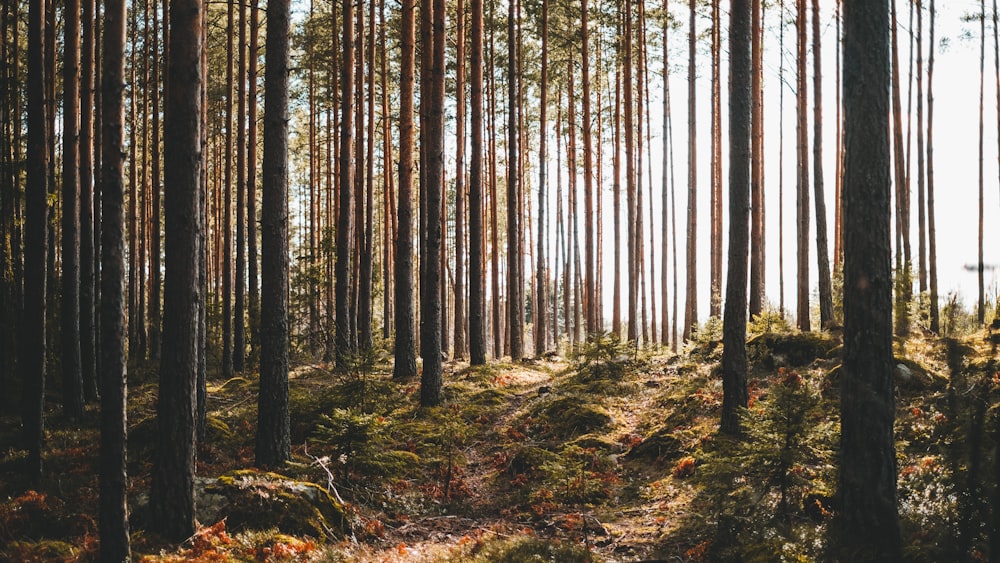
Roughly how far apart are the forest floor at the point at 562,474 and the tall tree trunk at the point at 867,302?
35 centimetres

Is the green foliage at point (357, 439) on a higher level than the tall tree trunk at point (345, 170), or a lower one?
lower

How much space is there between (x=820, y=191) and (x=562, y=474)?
9734mm

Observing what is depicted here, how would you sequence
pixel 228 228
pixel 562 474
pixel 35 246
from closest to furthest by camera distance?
pixel 562 474, pixel 35 246, pixel 228 228

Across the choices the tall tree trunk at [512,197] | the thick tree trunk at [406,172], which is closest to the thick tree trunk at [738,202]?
the thick tree trunk at [406,172]

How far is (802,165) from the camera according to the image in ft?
49.9

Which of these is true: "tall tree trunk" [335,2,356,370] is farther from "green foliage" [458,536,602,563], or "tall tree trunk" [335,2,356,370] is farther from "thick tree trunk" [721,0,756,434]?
"green foliage" [458,536,602,563]

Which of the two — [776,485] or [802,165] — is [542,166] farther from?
[776,485]

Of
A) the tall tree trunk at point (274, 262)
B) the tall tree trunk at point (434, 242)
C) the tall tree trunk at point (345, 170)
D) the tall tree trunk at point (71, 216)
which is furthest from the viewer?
the tall tree trunk at point (345, 170)

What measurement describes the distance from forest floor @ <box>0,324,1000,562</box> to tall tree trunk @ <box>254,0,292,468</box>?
0.64 metres

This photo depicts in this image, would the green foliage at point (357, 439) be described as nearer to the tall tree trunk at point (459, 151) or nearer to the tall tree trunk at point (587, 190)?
the tall tree trunk at point (459, 151)

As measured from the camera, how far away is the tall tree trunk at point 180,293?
6059 mm

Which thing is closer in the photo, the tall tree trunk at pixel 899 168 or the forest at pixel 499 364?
the forest at pixel 499 364

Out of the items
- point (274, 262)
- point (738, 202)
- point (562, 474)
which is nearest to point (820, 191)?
point (738, 202)

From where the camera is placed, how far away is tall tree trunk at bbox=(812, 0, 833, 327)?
1398 cm
